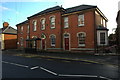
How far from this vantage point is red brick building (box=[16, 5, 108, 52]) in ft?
51.7

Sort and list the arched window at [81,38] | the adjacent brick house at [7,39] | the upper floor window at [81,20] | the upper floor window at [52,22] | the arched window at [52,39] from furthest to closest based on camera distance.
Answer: the adjacent brick house at [7,39] < the upper floor window at [52,22] < the arched window at [52,39] < the upper floor window at [81,20] < the arched window at [81,38]

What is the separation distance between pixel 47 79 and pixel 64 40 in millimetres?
13787

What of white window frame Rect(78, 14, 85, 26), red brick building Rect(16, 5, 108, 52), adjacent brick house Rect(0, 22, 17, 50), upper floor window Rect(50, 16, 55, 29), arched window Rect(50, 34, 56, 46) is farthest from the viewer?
adjacent brick house Rect(0, 22, 17, 50)

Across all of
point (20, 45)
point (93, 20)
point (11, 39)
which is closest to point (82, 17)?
point (93, 20)

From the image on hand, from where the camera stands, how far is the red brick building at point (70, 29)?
51.7 feet

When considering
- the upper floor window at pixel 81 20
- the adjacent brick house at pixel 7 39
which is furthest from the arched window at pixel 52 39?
the adjacent brick house at pixel 7 39

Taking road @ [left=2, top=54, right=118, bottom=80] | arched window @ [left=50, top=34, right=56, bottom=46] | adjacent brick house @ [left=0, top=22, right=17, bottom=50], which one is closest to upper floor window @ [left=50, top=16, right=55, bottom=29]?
arched window @ [left=50, top=34, right=56, bottom=46]

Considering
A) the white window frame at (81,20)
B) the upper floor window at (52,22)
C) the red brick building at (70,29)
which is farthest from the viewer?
the upper floor window at (52,22)

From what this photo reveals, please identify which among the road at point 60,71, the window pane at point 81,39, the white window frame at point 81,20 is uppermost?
the white window frame at point 81,20

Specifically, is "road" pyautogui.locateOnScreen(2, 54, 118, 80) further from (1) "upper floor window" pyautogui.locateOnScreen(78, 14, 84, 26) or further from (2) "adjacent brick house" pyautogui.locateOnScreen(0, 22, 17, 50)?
(2) "adjacent brick house" pyautogui.locateOnScreen(0, 22, 17, 50)

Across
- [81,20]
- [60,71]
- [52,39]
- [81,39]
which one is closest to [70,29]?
[81,20]

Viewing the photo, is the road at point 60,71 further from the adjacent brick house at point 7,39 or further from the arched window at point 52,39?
the adjacent brick house at point 7,39

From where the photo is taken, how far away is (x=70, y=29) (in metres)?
17.9

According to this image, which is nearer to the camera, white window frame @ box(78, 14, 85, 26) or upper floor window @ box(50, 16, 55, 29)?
white window frame @ box(78, 14, 85, 26)
